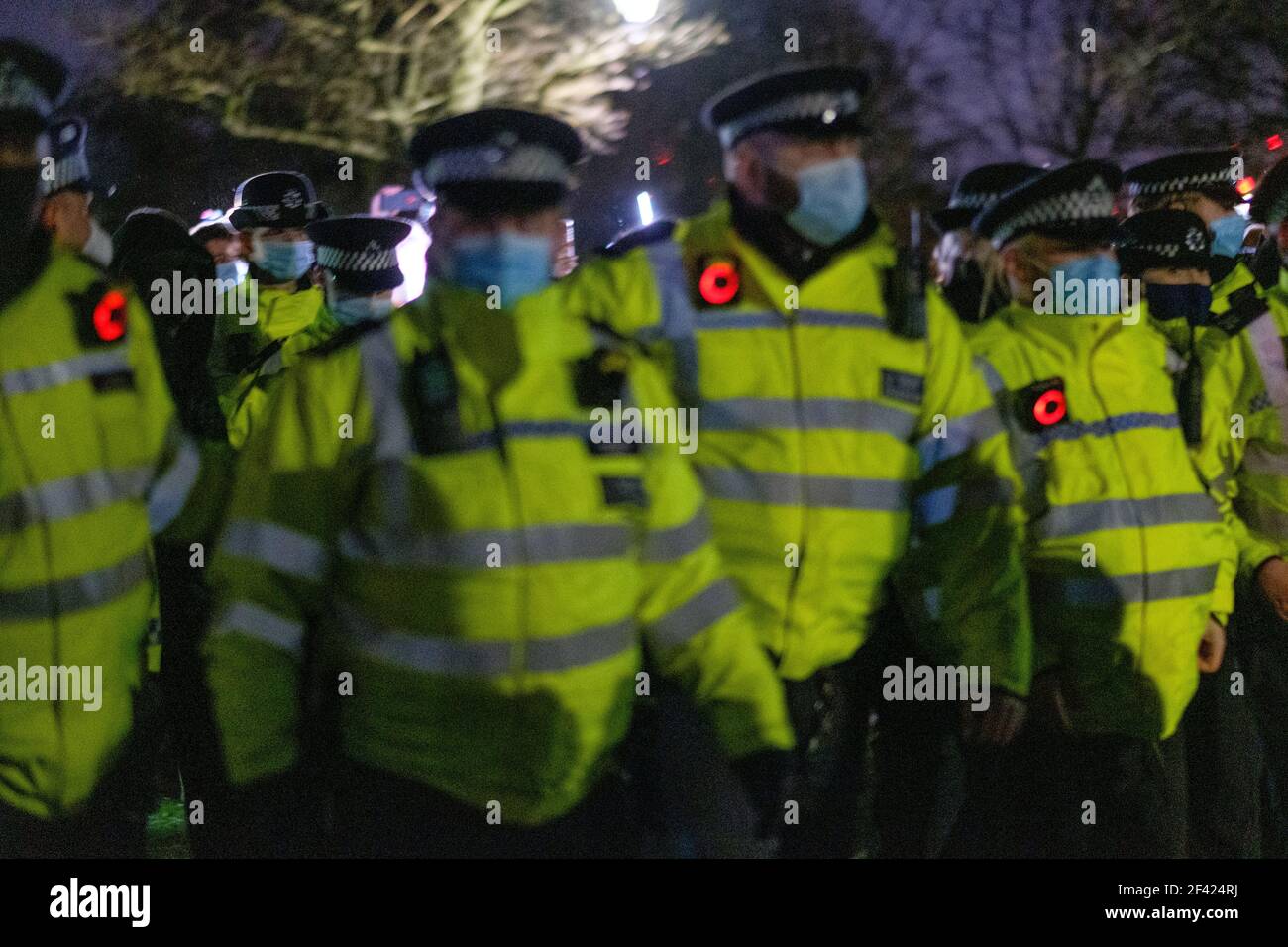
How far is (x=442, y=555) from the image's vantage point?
2297 millimetres

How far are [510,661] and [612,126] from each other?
1529mm

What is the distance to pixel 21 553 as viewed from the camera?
8.36 feet

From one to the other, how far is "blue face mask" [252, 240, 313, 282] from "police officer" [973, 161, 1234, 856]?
66.5 inches

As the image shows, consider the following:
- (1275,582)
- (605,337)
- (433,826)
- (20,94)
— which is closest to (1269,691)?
(1275,582)

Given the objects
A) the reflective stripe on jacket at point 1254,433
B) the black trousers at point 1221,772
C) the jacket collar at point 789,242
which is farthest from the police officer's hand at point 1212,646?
the jacket collar at point 789,242

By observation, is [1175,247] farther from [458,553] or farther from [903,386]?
[458,553]

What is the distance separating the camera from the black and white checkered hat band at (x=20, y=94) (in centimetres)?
270

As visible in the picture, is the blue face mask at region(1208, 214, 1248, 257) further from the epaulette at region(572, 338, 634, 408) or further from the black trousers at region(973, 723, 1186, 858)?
the epaulette at region(572, 338, 634, 408)

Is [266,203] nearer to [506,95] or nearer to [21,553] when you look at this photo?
[506,95]

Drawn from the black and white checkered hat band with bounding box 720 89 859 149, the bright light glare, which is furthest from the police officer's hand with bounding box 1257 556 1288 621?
the bright light glare

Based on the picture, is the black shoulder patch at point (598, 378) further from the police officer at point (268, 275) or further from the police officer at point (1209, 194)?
the police officer at point (1209, 194)

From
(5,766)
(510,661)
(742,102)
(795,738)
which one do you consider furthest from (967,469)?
(5,766)

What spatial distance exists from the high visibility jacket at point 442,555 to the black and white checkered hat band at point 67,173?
0.83m
